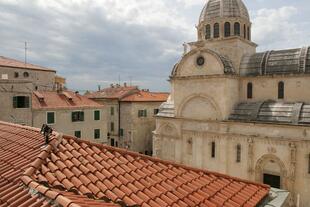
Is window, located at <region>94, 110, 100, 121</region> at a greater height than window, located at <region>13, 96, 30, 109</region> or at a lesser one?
lesser

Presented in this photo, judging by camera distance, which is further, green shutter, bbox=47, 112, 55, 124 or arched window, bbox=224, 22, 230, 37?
green shutter, bbox=47, 112, 55, 124

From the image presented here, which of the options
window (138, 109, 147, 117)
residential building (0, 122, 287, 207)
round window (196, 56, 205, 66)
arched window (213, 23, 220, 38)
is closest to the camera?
residential building (0, 122, 287, 207)

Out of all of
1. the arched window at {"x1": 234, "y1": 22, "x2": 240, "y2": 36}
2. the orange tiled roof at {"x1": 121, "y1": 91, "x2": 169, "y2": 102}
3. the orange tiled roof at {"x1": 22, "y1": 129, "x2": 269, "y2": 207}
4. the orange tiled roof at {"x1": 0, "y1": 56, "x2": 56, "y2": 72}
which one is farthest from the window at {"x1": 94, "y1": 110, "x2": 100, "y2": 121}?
the orange tiled roof at {"x1": 22, "y1": 129, "x2": 269, "y2": 207}

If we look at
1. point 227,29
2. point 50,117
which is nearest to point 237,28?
point 227,29

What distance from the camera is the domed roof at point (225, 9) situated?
23562 millimetres

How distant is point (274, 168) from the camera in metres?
18.2

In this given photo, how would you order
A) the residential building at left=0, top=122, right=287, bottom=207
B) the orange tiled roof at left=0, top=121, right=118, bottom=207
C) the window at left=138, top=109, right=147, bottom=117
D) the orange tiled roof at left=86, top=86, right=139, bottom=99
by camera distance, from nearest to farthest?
the orange tiled roof at left=0, top=121, right=118, bottom=207 < the residential building at left=0, top=122, right=287, bottom=207 < the window at left=138, top=109, right=147, bottom=117 < the orange tiled roof at left=86, top=86, right=139, bottom=99

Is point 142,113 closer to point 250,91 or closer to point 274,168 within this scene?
point 250,91

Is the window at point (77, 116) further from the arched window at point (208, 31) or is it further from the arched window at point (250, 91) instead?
the arched window at point (250, 91)

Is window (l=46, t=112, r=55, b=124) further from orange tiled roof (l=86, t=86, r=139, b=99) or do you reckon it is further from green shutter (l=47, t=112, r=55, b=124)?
orange tiled roof (l=86, t=86, r=139, b=99)

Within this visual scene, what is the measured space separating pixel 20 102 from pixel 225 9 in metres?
19.9

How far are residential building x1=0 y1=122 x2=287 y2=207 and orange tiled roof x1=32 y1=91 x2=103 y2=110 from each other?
18.0 m

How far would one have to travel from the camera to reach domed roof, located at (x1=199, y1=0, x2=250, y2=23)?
23562 millimetres

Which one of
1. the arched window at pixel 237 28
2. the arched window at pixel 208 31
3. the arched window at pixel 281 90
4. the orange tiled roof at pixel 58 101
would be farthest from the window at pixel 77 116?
the arched window at pixel 281 90
